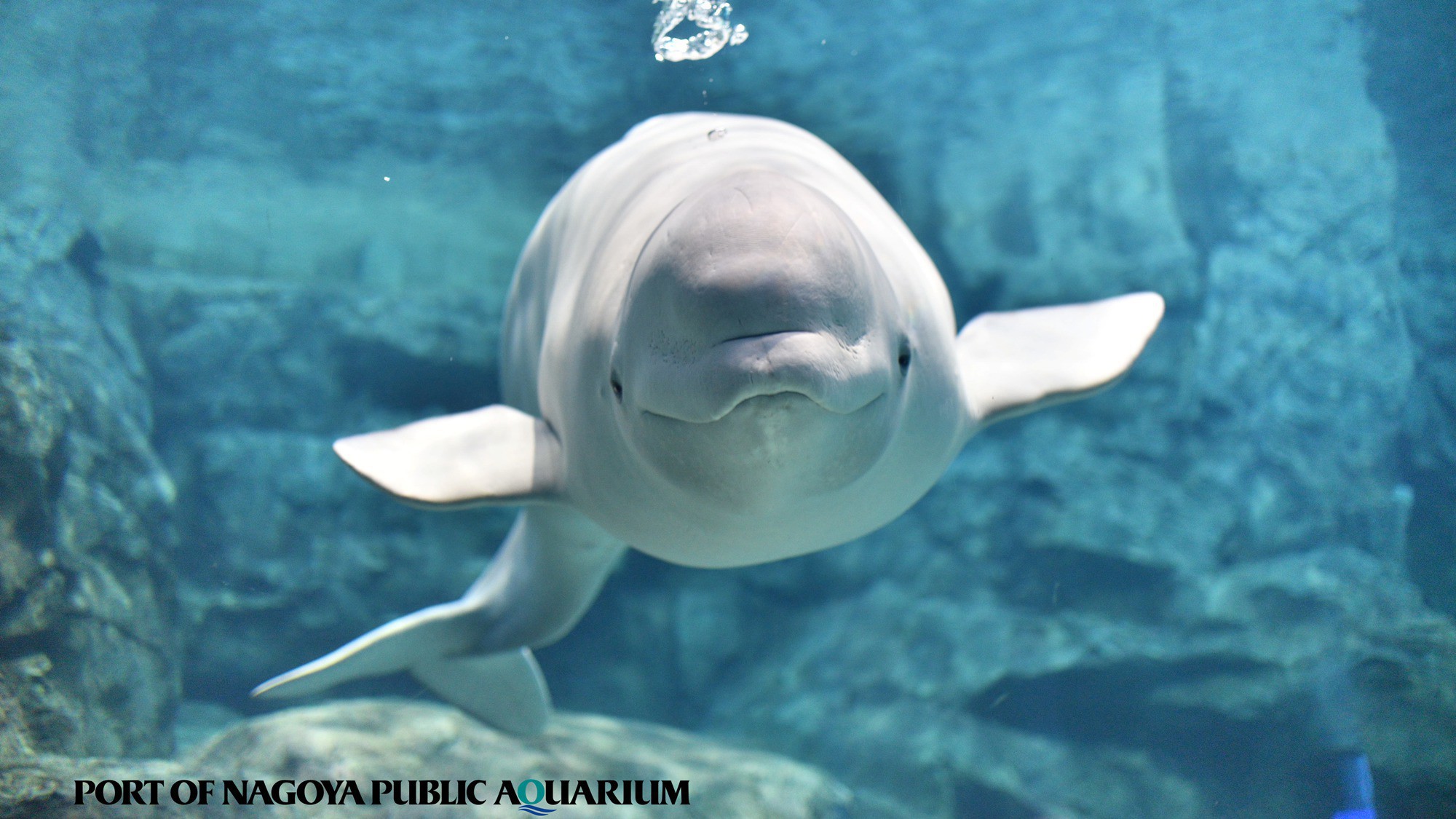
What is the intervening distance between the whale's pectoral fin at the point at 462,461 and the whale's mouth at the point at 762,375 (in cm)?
161

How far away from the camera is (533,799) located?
562cm

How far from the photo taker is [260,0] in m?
10.7

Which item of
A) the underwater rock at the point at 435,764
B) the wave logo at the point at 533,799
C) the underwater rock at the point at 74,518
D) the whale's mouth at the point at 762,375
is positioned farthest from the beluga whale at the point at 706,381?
the underwater rock at the point at 74,518

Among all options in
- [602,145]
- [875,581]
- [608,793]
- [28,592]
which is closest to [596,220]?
[608,793]

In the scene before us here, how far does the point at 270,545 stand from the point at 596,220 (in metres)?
7.97

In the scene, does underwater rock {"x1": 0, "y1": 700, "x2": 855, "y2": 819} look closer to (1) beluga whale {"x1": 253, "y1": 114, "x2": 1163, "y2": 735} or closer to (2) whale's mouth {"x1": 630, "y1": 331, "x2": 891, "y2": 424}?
(1) beluga whale {"x1": 253, "y1": 114, "x2": 1163, "y2": 735}

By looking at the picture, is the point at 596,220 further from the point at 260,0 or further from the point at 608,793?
the point at 260,0

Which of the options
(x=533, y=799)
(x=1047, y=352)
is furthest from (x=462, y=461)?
(x=533, y=799)

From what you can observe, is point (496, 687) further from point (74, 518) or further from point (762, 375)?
point (762, 375)

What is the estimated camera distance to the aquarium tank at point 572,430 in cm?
527

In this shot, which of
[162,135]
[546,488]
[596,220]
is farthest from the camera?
[162,135]

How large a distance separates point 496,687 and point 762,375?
16.7 ft

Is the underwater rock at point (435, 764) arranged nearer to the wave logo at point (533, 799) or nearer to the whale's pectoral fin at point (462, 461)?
the wave logo at point (533, 799)

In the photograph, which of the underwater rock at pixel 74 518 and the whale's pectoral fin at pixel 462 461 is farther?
the underwater rock at pixel 74 518
